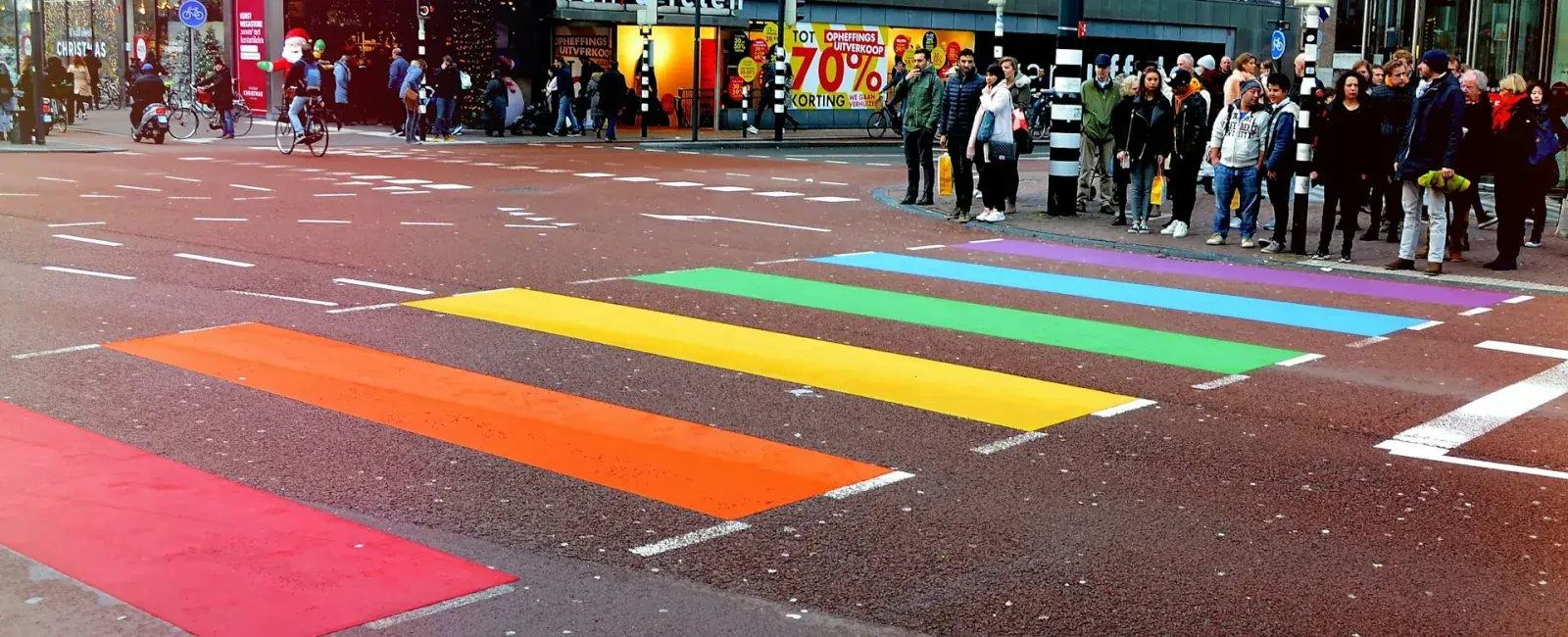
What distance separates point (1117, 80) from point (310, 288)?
1083 centimetres

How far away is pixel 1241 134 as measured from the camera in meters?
15.2

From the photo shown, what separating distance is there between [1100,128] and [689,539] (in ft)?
44.2

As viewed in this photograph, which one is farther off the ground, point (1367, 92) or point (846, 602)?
point (1367, 92)

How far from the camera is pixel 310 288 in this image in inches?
468

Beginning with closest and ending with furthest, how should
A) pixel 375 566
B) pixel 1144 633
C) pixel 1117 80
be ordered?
1. pixel 1144 633
2. pixel 375 566
3. pixel 1117 80

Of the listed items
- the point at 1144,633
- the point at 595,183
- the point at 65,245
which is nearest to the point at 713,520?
the point at 1144,633

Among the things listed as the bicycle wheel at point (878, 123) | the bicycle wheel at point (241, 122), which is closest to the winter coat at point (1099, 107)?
the bicycle wheel at point (241, 122)

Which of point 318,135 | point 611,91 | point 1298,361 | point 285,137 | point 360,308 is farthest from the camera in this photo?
Answer: point 611,91

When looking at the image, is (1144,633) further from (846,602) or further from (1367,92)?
(1367,92)

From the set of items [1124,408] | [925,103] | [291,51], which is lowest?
[1124,408]

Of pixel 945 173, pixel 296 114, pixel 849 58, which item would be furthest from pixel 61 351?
pixel 849 58

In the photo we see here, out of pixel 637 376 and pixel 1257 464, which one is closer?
pixel 1257 464

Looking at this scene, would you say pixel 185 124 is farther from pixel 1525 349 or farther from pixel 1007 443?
pixel 1007 443

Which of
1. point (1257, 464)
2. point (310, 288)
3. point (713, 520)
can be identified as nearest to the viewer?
point (713, 520)
